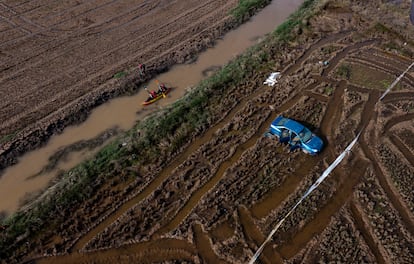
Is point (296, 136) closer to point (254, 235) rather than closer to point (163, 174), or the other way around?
point (254, 235)

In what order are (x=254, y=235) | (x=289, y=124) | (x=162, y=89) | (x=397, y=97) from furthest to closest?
(x=162, y=89) → (x=397, y=97) → (x=289, y=124) → (x=254, y=235)

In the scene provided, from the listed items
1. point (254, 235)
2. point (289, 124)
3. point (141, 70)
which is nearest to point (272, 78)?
point (289, 124)

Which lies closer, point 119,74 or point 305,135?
Answer: point 305,135

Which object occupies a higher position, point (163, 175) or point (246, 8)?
point (246, 8)

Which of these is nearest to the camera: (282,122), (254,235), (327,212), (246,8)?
(254,235)

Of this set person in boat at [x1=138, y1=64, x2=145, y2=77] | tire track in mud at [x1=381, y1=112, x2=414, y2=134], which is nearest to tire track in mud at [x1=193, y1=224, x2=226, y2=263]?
tire track in mud at [x1=381, y1=112, x2=414, y2=134]

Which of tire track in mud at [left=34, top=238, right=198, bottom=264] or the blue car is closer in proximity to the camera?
tire track in mud at [left=34, top=238, right=198, bottom=264]

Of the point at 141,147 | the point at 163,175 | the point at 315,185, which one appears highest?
the point at 141,147

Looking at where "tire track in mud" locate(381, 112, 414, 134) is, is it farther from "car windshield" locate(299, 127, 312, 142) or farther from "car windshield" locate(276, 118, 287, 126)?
"car windshield" locate(276, 118, 287, 126)
